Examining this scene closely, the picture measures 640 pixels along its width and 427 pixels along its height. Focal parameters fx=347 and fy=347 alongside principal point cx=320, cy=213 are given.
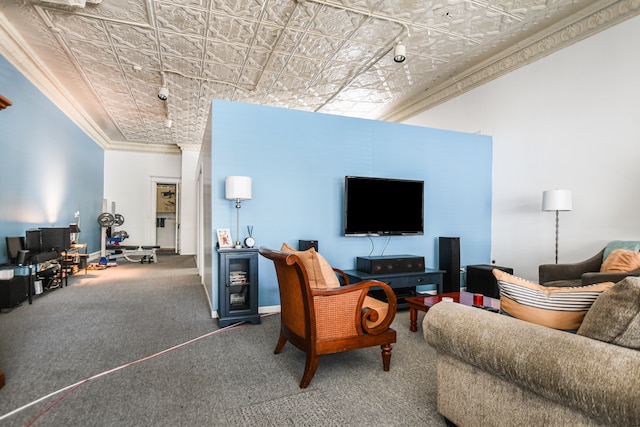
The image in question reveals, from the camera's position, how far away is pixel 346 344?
2.40m

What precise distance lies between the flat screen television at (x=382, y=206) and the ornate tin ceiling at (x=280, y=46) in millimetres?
1844

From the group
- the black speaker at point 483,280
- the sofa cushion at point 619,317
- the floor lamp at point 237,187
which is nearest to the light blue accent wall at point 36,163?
the floor lamp at point 237,187

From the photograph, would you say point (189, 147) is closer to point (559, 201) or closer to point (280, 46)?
point (280, 46)

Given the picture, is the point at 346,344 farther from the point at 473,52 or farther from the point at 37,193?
the point at 37,193

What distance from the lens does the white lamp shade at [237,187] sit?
11.9 feet

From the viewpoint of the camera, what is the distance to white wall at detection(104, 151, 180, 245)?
392 inches

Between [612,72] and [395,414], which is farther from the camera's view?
[612,72]

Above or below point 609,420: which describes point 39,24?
above

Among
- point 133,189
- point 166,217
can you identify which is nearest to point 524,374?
point 133,189

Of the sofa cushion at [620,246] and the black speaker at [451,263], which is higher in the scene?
the sofa cushion at [620,246]

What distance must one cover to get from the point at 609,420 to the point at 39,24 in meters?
5.87

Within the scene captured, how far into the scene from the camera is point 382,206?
4.60 meters

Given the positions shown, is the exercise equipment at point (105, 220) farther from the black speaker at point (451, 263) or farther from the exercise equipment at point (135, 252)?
the black speaker at point (451, 263)

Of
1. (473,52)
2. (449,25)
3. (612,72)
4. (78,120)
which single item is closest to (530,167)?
(612,72)
